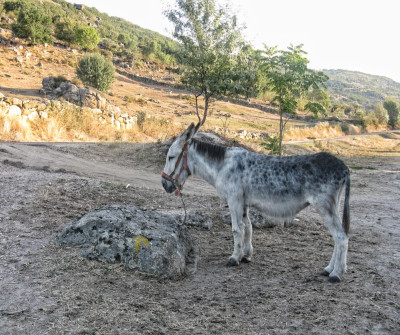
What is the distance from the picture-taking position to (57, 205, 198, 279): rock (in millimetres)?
5062

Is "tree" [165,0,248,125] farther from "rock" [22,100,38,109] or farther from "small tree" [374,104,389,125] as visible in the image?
"small tree" [374,104,389,125]

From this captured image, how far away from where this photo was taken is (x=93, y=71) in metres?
43.2

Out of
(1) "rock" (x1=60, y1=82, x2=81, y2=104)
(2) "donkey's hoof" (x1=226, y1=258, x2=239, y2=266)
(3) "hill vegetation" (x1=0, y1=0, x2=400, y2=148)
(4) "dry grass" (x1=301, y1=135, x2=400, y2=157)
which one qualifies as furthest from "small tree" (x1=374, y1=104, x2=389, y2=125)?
(2) "donkey's hoof" (x1=226, y1=258, x2=239, y2=266)

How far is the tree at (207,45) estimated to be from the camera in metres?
18.8

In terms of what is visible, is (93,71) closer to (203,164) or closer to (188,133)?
(188,133)

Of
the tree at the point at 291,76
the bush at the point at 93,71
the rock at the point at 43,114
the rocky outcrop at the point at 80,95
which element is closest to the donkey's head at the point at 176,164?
the tree at the point at 291,76

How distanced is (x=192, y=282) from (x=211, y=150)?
229 centimetres

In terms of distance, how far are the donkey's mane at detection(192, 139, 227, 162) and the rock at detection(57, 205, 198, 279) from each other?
1.39 m

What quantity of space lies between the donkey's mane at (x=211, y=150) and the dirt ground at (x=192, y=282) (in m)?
1.83

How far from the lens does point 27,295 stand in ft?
13.3

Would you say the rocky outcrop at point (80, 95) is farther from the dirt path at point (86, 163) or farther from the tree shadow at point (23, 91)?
the dirt path at point (86, 163)

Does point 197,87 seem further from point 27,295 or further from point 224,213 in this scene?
point 27,295

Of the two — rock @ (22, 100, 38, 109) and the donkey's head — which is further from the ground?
the donkey's head

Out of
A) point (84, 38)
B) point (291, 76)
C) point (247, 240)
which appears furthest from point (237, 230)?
point (84, 38)
